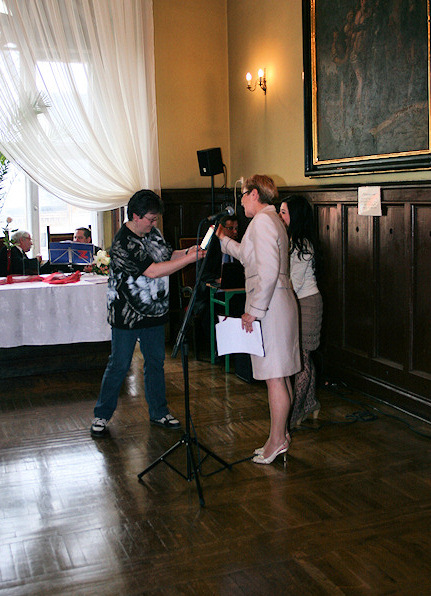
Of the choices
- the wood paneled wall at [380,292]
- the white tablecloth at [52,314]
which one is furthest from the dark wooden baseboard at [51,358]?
the wood paneled wall at [380,292]

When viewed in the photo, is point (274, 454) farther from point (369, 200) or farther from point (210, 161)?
point (210, 161)

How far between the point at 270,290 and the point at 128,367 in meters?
1.31

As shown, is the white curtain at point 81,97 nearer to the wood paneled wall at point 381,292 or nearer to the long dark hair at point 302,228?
the wood paneled wall at point 381,292

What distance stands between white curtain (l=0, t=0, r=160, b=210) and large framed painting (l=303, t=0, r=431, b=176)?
2253 mm

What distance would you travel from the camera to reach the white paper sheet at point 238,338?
12.3ft

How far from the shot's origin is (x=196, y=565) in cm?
291

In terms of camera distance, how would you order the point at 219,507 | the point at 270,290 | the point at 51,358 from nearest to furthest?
the point at 219,507 < the point at 270,290 < the point at 51,358

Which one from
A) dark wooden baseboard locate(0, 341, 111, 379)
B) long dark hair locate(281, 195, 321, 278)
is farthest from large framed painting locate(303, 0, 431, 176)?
dark wooden baseboard locate(0, 341, 111, 379)

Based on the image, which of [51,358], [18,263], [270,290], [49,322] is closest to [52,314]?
[49,322]

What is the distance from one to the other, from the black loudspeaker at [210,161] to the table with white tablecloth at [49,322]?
1.93 meters

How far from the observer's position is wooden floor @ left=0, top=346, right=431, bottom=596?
2.82 m

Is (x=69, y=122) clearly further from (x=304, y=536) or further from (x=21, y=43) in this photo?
(x=304, y=536)

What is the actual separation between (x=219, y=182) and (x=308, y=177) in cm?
209

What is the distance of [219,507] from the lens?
11.4 ft
